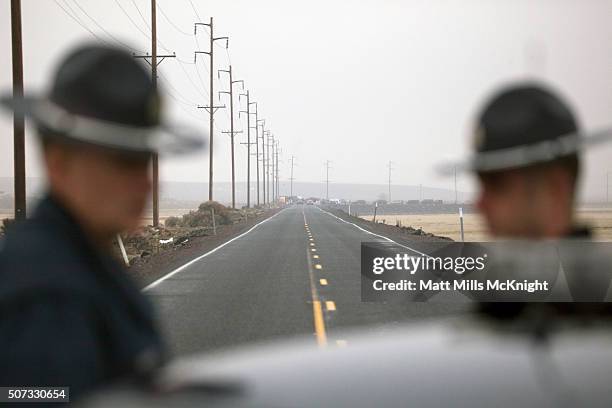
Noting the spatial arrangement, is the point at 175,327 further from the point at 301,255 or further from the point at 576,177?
the point at 301,255

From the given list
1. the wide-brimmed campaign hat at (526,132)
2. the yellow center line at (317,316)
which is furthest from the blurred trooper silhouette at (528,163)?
the yellow center line at (317,316)

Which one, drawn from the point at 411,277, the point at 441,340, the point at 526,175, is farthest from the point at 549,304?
the point at 411,277

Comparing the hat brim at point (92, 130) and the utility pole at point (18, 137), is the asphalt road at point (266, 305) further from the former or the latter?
the hat brim at point (92, 130)

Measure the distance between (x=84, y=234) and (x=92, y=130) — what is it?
24cm

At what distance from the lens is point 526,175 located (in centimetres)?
190

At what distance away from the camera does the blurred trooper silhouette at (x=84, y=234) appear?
1.67 meters

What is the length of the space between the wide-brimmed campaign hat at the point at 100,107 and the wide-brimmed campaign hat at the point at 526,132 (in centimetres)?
71

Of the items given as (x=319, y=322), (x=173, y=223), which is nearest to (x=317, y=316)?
(x=319, y=322)

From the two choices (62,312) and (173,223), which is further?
(173,223)

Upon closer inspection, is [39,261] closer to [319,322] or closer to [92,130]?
[92,130]

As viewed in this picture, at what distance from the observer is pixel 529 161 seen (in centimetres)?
187

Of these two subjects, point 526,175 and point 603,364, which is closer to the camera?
point 526,175

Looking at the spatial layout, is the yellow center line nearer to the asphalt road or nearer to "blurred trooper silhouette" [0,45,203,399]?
the asphalt road

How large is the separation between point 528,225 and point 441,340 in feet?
2.32
